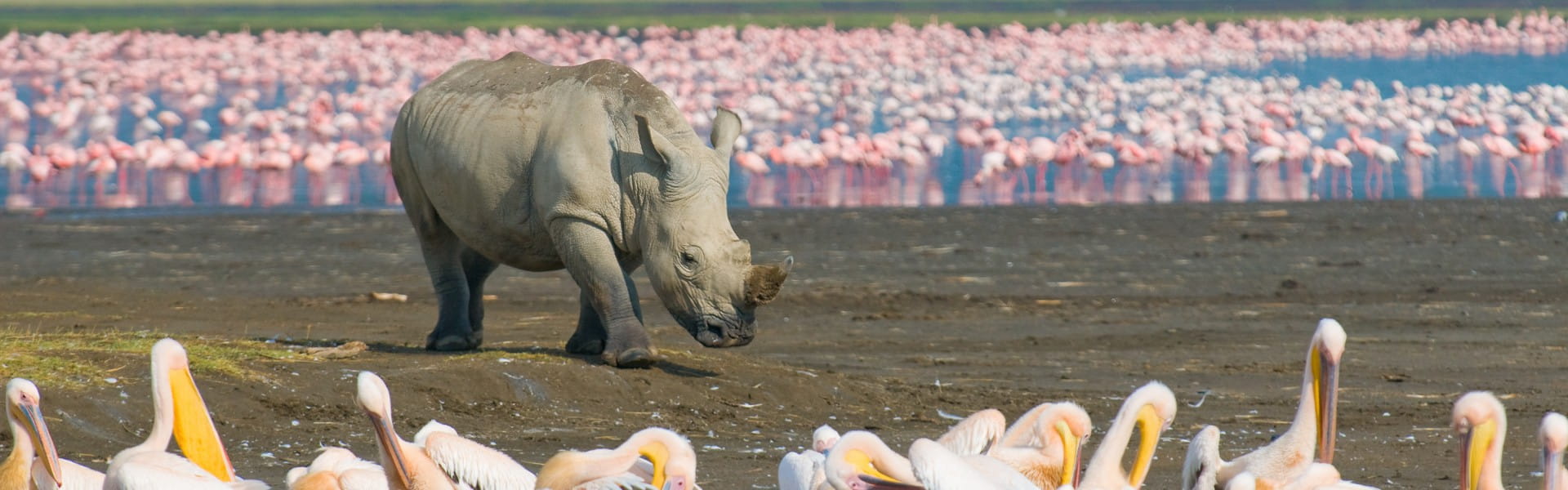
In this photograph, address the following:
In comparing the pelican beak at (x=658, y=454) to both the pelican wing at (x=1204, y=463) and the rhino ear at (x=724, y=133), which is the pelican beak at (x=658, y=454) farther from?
the rhino ear at (x=724, y=133)

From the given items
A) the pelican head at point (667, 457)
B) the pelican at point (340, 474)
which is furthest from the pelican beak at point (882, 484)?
the pelican at point (340, 474)

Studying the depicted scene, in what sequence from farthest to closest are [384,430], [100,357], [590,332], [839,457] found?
[590,332] → [100,357] → [384,430] → [839,457]

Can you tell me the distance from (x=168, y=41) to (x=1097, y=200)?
1240 inches

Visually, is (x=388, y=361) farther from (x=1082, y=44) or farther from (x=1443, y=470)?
(x=1082, y=44)

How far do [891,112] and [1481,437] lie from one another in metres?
26.3

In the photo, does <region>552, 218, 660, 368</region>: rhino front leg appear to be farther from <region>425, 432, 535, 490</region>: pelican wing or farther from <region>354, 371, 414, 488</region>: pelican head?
<region>354, 371, 414, 488</region>: pelican head

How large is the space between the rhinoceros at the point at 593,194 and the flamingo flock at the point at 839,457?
98.8 inches

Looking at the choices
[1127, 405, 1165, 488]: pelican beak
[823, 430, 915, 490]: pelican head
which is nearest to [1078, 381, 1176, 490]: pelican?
[1127, 405, 1165, 488]: pelican beak

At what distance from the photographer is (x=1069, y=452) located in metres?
6.63

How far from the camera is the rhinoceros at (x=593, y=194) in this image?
940 centimetres

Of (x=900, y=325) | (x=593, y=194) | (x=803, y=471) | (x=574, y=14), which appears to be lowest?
(x=900, y=325)

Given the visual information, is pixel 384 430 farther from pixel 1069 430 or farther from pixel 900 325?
pixel 900 325

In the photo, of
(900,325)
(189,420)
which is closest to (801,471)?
(189,420)

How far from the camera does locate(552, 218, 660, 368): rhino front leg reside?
9.48m
